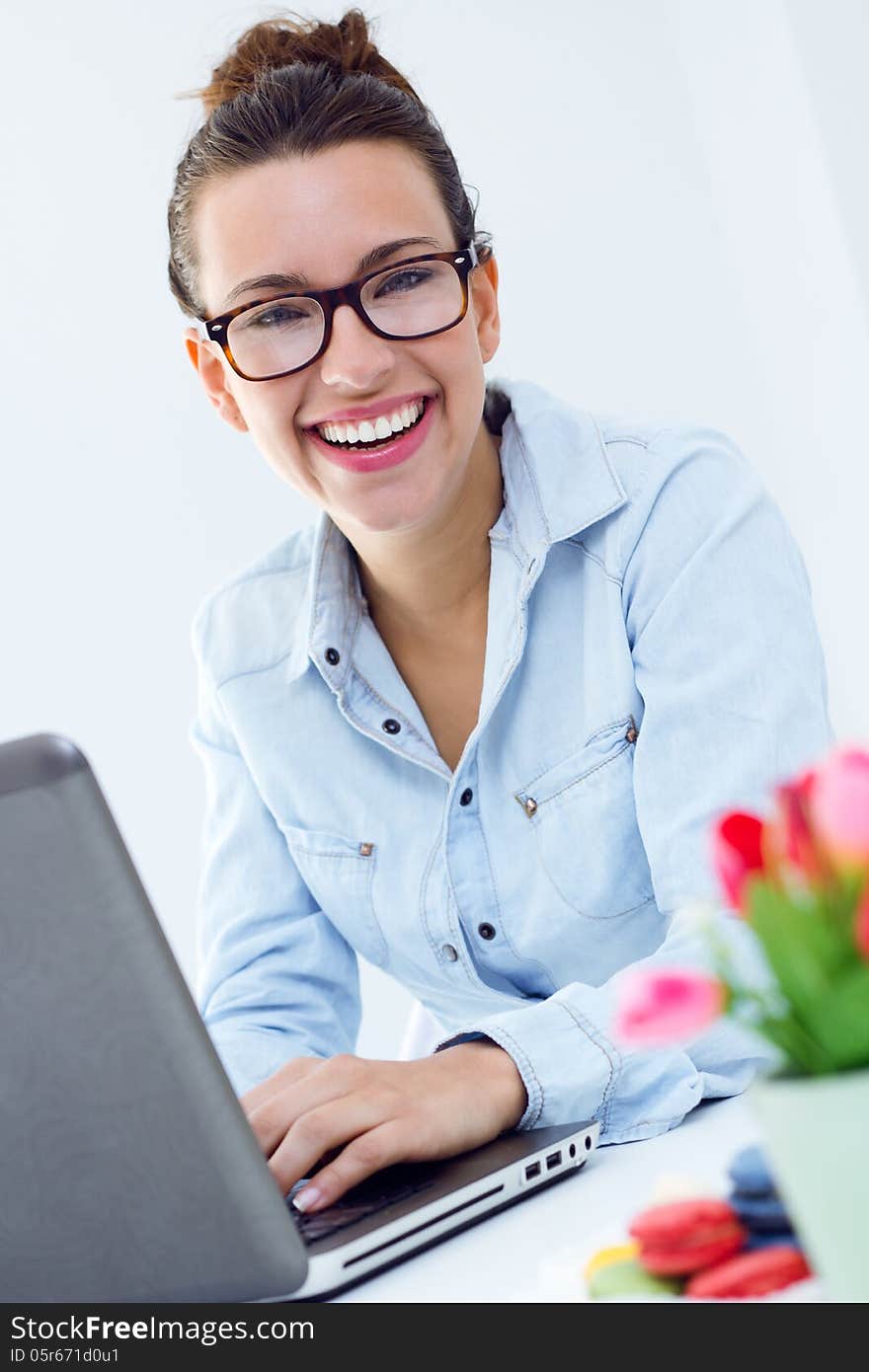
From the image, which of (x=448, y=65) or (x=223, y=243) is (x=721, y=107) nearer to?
(x=448, y=65)

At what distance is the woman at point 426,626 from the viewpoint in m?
1.33

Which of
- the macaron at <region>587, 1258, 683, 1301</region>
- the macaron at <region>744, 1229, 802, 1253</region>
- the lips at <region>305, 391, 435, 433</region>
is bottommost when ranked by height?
the macaron at <region>587, 1258, 683, 1301</region>

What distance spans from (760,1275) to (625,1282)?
0.24 feet

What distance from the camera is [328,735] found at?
5.22ft

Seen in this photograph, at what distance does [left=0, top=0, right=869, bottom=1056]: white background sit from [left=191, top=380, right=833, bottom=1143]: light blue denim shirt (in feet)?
3.87

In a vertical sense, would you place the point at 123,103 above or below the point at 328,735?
above

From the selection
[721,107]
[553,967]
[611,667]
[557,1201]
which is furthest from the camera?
[721,107]

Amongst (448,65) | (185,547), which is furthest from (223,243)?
(448,65)

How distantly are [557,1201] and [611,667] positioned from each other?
0.62 metres

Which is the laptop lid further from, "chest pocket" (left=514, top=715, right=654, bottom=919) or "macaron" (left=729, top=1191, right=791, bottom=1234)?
"chest pocket" (left=514, top=715, right=654, bottom=919)

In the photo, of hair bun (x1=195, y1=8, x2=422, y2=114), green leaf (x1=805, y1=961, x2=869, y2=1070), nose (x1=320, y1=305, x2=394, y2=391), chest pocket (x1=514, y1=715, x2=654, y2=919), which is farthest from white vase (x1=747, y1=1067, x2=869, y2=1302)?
hair bun (x1=195, y1=8, x2=422, y2=114)

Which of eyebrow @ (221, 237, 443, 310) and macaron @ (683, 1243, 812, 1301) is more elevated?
eyebrow @ (221, 237, 443, 310)

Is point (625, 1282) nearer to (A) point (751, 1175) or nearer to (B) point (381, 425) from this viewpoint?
(A) point (751, 1175)

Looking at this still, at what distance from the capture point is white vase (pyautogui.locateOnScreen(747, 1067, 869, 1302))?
0.43 meters
